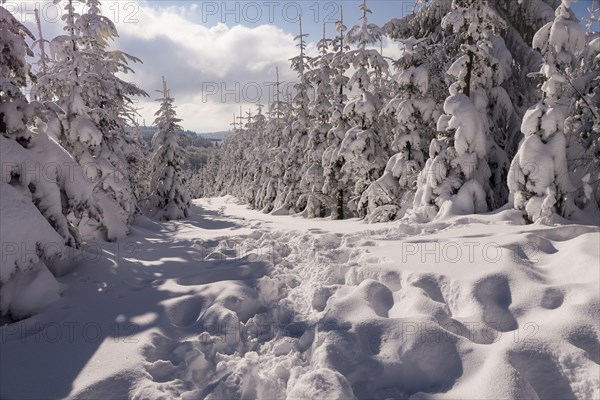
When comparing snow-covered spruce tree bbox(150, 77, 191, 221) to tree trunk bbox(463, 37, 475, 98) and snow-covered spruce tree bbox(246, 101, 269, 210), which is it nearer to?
snow-covered spruce tree bbox(246, 101, 269, 210)

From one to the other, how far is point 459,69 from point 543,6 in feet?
16.6

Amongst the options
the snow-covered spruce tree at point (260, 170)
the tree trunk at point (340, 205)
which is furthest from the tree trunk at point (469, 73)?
the snow-covered spruce tree at point (260, 170)

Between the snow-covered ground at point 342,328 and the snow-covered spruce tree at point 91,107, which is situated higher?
the snow-covered spruce tree at point 91,107

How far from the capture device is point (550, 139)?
884cm

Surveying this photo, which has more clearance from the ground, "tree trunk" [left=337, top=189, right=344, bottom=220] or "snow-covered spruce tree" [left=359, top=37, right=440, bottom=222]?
"snow-covered spruce tree" [left=359, top=37, right=440, bottom=222]

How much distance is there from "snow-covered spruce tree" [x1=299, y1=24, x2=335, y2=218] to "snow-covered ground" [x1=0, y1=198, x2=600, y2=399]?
15306 mm

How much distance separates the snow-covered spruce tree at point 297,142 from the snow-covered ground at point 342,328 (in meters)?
18.4

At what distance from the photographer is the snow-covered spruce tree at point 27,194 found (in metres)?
5.90

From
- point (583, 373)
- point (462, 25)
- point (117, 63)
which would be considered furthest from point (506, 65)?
point (117, 63)

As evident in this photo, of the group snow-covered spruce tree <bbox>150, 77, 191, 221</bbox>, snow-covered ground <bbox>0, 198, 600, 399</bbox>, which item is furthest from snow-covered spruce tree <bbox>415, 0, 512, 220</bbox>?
snow-covered spruce tree <bbox>150, 77, 191, 221</bbox>

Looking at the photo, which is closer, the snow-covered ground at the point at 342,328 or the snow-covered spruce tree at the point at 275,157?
the snow-covered ground at the point at 342,328

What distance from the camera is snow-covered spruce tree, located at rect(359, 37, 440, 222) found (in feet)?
47.5

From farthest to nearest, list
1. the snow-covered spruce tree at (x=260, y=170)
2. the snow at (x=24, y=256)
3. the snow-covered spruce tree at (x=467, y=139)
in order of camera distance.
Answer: the snow-covered spruce tree at (x=260, y=170), the snow-covered spruce tree at (x=467, y=139), the snow at (x=24, y=256)

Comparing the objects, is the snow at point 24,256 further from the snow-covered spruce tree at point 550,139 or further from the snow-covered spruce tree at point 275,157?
the snow-covered spruce tree at point 275,157
